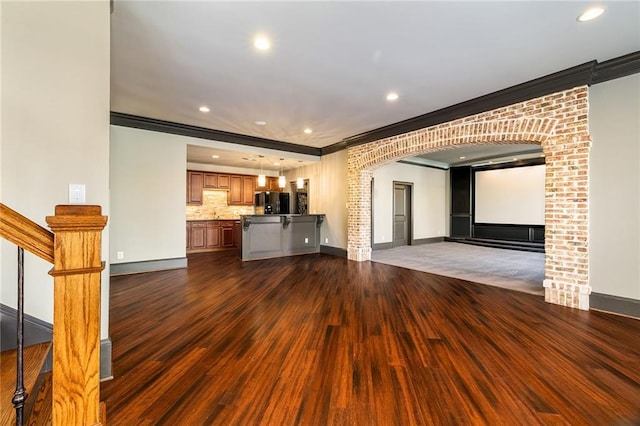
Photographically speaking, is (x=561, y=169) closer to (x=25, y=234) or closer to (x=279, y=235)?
(x=25, y=234)

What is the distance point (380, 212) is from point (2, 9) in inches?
304

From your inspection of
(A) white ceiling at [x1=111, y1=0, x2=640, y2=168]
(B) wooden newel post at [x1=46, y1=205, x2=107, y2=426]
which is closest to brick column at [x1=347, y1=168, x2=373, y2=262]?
(A) white ceiling at [x1=111, y1=0, x2=640, y2=168]

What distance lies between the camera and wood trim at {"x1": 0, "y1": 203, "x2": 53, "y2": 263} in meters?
0.87

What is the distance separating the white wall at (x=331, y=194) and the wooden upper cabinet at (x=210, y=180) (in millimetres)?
2797

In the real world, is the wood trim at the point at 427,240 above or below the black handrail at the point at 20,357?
below

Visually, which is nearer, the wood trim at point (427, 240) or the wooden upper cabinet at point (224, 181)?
the wooden upper cabinet at point (224, 181)

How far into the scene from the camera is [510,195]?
9.14m

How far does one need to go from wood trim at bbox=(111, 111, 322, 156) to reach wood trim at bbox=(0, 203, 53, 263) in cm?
504

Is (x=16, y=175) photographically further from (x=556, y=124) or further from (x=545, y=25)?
(x=556, y=124)

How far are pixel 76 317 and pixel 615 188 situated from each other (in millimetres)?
4854

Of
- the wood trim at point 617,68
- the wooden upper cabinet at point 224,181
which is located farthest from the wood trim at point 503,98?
the wooden upper cabinet at point 224,181

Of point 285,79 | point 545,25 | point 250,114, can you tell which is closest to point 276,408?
point 285,79

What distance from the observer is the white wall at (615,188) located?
316cm

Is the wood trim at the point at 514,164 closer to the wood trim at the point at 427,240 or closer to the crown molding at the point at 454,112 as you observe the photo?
the wood trim at the point at 427,240
